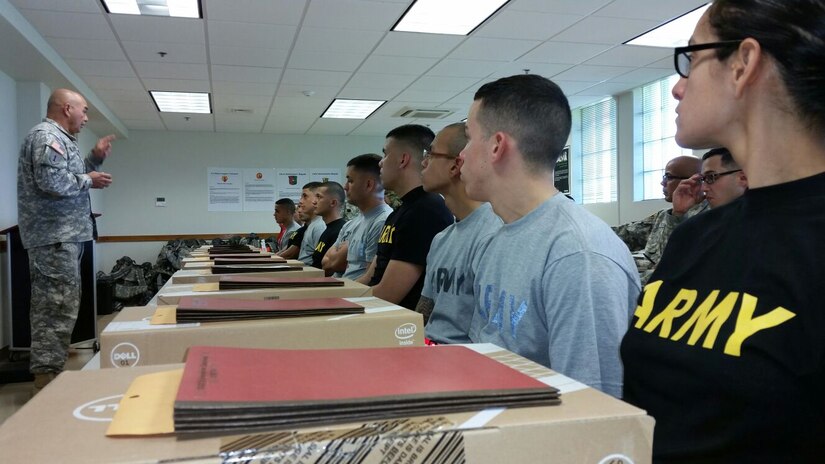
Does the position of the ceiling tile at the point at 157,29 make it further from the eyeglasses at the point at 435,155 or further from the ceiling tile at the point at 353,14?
the eyeglasses at the point at 435,155

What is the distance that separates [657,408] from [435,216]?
1.49m

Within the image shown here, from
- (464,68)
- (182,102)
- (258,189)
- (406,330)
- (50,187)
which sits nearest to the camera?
(406,330)

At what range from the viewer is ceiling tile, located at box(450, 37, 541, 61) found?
485cm

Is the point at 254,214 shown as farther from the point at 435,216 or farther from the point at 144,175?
the point at 435,216

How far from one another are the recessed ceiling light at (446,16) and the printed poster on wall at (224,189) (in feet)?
17.9

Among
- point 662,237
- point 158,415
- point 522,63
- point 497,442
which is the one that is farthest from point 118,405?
point 522,63

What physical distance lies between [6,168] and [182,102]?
8.42ft

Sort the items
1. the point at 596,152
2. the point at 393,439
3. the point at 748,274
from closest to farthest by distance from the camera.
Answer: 1. the point at 393,439
2. the point at 748,274
3. the point at 596,152

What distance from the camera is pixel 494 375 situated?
51cm

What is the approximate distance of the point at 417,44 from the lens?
485 cm

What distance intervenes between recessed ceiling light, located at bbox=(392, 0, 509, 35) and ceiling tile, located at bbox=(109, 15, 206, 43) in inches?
59.2

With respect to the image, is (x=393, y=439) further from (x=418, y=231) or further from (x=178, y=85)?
(x=178, y=85)

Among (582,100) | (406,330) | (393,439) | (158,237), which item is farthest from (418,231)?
(158,237)

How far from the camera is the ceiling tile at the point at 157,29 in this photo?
414cm
